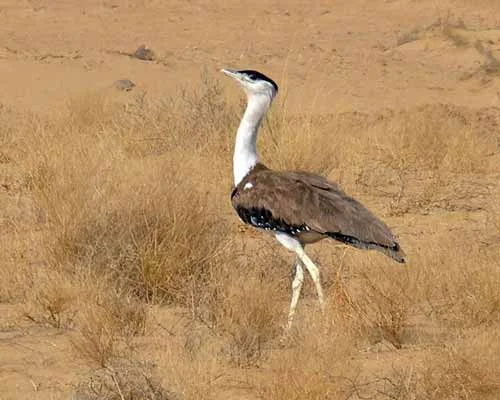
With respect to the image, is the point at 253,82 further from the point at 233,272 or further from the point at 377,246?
the point at 377,246

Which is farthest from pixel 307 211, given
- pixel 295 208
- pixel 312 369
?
pixel 312 369

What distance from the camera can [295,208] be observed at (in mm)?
6539

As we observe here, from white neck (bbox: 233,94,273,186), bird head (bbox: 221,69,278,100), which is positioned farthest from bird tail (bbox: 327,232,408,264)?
bird head (bbox: 221,69,278,100)

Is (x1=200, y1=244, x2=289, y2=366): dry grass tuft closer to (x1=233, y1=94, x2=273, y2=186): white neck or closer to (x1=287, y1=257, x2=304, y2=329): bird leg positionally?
(x1=287, y1=257, x2=304, y2=329): bird leg

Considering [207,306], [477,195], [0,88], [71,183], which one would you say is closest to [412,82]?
[0,88]

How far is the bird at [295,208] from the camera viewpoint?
20.9ft

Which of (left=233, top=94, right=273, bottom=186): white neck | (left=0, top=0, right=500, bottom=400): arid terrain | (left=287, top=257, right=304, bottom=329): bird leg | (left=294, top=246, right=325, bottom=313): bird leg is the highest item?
(left=233, top=94, right=273, bottom=186): white neck

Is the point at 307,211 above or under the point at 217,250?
above

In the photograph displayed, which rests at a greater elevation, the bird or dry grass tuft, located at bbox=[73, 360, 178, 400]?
the bird

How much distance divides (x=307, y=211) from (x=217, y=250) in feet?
3.69

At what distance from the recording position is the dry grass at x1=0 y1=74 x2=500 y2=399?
5531 millimetres

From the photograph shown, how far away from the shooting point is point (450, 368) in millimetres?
5398

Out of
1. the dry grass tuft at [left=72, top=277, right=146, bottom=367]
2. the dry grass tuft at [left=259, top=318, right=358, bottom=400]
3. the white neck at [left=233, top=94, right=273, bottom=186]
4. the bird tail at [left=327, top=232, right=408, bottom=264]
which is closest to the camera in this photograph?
the dry grass tuft at [left=259, top=318, right=358, bottom=400]

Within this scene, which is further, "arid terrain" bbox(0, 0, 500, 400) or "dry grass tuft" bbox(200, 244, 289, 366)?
→ "dry grass tuft" bbox(200, 244, 289, 366)
